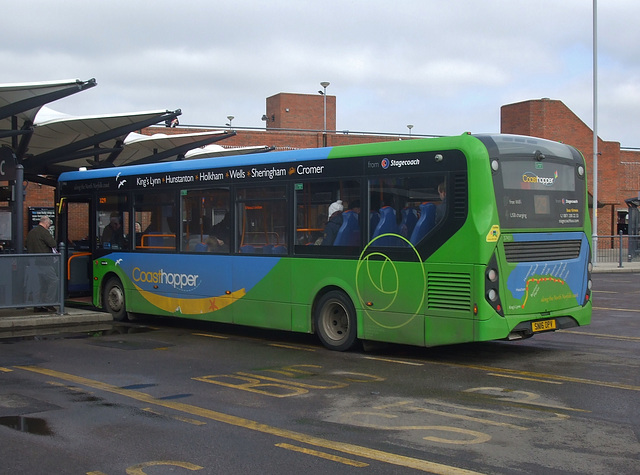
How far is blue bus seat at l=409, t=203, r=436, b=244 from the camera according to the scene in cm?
1028

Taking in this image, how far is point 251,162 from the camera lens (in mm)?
12781

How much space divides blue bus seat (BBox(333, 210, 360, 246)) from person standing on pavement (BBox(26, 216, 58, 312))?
6479mm

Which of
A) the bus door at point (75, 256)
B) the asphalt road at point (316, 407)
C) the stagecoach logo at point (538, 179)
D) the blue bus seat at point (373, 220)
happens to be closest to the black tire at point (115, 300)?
the bus door at point (75, 256)

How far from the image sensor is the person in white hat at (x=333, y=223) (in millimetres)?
11430

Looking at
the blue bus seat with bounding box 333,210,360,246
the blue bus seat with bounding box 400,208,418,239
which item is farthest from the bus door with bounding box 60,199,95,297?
the blue bus seat with bounding box 400,208,418,239

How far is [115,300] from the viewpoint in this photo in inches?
626

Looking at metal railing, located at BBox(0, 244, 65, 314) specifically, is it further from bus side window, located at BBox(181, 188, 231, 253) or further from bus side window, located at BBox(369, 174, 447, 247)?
bus side window, located at BBox(369, 174, 447, 247)

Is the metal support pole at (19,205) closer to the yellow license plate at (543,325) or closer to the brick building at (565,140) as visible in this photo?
the yellow license plate at (543,325)

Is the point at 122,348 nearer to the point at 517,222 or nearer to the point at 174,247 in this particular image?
the point at 174,247

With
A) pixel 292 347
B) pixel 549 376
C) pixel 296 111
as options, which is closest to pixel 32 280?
pixel 292 347

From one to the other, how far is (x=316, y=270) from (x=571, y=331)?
4.91m

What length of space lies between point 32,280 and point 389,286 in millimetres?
7514

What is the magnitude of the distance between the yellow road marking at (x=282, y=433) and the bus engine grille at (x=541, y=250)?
4.46m

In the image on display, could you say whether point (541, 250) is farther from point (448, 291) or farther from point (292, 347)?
point (292, 347)
